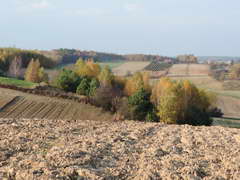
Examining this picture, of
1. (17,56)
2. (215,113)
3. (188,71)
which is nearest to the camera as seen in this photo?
(215,113)

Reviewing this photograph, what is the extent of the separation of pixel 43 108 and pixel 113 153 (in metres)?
28.8

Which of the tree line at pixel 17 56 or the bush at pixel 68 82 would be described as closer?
the bush at pixel 68 82

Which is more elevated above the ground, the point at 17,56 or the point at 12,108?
the point at 17,56

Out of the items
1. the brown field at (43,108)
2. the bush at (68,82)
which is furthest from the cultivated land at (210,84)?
the bush at (68,82)

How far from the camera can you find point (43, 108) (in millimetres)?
35281

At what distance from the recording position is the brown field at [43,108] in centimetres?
3316

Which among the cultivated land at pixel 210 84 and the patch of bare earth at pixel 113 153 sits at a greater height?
the patch of bare earth at pixel 113 153

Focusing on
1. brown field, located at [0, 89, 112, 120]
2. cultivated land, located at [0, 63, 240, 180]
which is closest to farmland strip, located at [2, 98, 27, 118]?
brown field, located at [0, 89, 112, 120]

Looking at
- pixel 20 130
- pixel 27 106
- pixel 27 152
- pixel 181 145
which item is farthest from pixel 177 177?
pixel 27 106

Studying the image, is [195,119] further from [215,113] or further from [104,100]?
[215,113]

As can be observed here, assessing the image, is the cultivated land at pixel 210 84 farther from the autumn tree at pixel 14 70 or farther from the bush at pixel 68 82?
the autumn tree at pixel 14 70

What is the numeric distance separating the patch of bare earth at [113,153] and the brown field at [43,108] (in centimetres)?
2291

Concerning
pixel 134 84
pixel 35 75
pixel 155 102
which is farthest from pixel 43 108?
pixel 35 75

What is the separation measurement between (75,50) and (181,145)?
114m
